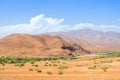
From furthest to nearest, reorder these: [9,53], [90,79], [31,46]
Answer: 1. [31,46]
2. [9,53]
3. [90,79]

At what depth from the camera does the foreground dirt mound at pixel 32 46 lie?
360 feet

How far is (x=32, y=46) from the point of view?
119m

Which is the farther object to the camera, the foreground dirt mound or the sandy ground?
the foreground dirt mound

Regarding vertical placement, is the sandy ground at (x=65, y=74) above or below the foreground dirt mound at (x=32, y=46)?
below

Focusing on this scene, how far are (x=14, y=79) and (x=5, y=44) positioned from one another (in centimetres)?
9555

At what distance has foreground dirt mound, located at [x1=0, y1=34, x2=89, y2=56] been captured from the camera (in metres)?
110

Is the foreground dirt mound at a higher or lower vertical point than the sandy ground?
higher

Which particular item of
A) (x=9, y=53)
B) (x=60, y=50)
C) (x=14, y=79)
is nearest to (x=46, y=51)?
(x=60, y=50)

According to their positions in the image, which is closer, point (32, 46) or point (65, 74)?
point (65, 74)

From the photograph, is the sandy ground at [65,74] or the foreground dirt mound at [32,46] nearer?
the sandy ground at [65,74]

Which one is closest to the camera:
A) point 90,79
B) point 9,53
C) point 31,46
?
point 90,79

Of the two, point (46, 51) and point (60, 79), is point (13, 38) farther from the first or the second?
point (60, 79)

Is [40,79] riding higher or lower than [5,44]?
lower

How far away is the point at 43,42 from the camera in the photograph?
12725 centimetres
